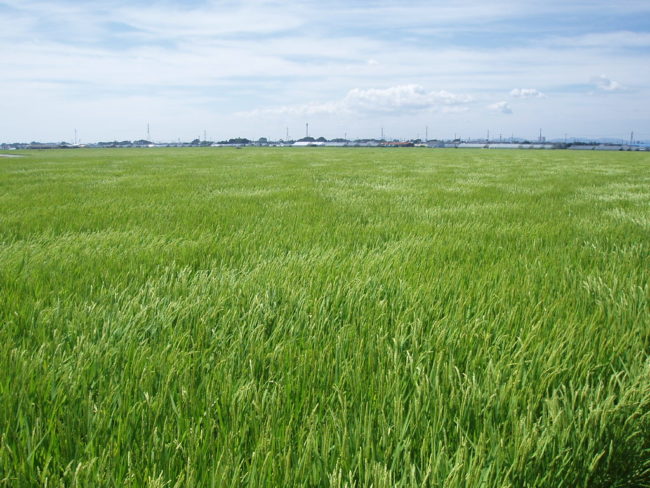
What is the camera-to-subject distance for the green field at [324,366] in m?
1.01

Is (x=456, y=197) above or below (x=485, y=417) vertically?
above

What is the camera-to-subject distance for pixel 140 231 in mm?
4234

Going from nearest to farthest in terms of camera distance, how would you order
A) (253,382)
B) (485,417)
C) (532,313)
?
1. (485,417)
2. (253,382)
3. (532,313)

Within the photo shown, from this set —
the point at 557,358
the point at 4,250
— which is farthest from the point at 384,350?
the point at 4,250

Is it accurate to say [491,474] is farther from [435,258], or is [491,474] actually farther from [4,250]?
[4,250]

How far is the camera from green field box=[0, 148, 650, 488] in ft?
3.33

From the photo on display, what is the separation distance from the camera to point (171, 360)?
57.8 inches

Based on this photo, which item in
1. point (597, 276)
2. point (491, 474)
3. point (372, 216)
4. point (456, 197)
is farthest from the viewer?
point (456, 197)

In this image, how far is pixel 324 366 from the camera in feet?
4.77

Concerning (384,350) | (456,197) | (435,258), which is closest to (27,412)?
(384,350)

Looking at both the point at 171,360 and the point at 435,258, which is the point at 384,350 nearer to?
the point at 171,360

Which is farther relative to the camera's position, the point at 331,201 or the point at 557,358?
the point at 331,201

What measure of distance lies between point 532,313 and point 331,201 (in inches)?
205

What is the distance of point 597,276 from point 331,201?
4.79 m
